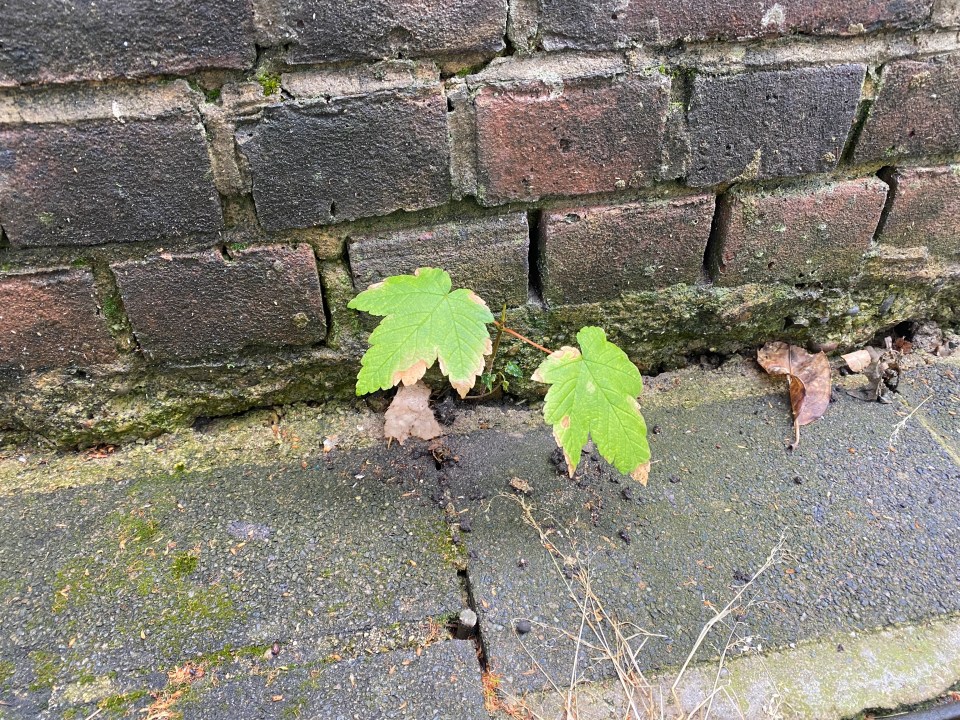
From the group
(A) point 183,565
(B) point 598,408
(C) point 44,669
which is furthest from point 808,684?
(C) point 44,669

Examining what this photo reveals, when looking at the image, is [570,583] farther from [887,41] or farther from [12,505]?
[887,41]

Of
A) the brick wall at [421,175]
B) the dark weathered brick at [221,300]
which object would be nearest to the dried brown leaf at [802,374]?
the brick wall at [421,175]

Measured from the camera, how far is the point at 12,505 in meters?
1.23

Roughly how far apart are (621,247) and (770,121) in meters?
0.37

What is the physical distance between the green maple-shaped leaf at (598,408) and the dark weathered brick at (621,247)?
0.26 meters

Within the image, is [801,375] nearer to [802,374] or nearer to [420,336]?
[802,374]

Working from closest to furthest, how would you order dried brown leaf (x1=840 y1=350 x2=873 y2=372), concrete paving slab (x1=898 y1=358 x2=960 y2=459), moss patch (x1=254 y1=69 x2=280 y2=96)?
moss patch (x1=254 y1=69 x2=280 y2=96)
concrete paving slab (x1=898 y1=358 x2=960 y2=459)
dried brown leaf (x1=840 y1=350 x2=873 y2=372)

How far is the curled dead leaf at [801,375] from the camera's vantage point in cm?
143

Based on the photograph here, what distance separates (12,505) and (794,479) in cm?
156

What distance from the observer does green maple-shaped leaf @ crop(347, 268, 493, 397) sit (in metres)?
1.10

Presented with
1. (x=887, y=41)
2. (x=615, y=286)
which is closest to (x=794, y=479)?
(x=615, y=286)

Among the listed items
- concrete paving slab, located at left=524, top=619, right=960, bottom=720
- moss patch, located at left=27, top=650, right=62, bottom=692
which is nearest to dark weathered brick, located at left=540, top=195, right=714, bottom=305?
concrete paving slab, located at left=524, top=619, right=960, bottom=720

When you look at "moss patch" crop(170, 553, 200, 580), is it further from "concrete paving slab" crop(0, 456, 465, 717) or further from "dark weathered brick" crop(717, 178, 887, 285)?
"dark weathered brick" crop(717, 178, 887, 285)

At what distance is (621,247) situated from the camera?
132 centimetres
